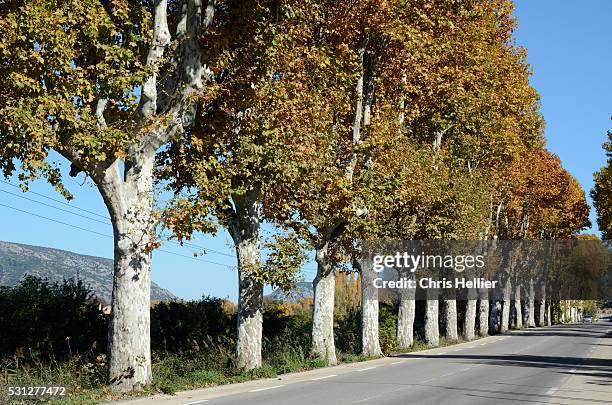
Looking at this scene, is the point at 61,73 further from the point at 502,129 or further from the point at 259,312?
the point at 502,129

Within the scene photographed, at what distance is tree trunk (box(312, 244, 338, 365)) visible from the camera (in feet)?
85.8

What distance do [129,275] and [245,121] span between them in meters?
5.40

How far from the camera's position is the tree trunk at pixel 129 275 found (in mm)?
16516

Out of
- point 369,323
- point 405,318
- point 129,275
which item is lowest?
point 405,318

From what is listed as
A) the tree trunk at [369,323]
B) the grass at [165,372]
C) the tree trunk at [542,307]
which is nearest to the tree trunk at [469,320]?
the tree trunk at [369,323]

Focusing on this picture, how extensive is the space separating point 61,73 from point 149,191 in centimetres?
330

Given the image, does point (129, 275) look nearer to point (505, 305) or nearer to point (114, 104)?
point (114, 104)

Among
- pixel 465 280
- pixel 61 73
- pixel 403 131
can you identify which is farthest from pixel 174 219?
pixel 465 280

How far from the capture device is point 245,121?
794 inches

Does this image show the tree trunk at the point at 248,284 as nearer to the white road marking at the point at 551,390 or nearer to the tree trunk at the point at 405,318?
the white road marking at the point at 551,390

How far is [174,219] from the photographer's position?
55.1ft

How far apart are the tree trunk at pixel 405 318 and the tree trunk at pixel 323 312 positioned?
30.4ft

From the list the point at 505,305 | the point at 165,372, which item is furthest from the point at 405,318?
the point at 505,305

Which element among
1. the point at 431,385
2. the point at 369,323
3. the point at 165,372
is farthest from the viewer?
the point at 369,323
